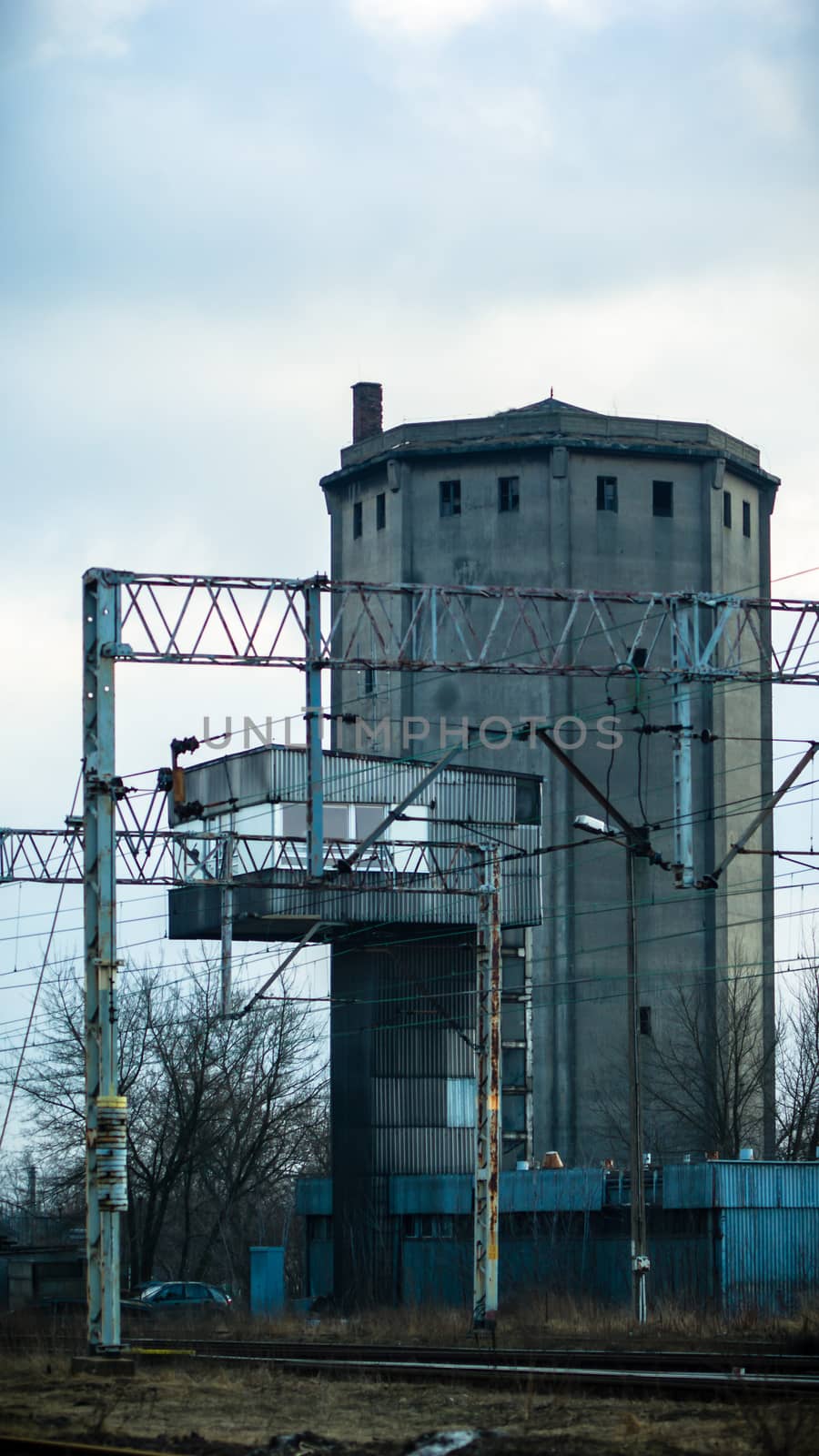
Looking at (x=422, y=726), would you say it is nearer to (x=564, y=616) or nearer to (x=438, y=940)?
(x=564, y=616)

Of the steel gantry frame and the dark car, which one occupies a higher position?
the steel gantry frame

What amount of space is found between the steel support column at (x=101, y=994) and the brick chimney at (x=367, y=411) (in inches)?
2140

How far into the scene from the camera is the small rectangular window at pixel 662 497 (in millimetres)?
71312

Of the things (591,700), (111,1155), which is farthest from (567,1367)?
(591,700)

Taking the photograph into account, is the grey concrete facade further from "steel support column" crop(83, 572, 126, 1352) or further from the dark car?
"steel support column" crop(83, 572, 126, 1352)

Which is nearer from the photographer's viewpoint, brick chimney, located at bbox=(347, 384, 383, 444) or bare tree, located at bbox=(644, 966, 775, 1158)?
bare tree, located at bbox=(644, 966, 775, 1158)

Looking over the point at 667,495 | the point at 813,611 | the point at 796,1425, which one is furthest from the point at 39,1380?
the point at 667,495

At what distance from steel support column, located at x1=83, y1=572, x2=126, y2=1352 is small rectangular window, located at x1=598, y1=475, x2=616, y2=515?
4829 centimetres

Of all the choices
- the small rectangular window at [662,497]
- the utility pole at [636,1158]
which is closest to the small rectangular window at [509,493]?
the small rectangular window at [662,497]

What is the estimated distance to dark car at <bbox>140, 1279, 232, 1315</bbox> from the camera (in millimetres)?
46156

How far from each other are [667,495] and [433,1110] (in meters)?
28.9

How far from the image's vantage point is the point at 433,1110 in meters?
50.7

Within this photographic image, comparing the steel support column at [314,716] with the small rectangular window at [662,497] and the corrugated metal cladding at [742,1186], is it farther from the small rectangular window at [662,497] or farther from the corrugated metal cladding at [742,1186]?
the small rectangular window at [662,497]

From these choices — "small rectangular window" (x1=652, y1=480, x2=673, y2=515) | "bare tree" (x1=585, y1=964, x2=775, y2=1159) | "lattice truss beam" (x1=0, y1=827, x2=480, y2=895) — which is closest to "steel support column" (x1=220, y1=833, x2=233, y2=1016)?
"lattice truss beam" (x1=0, y1=827, x2=480, y2=895)
